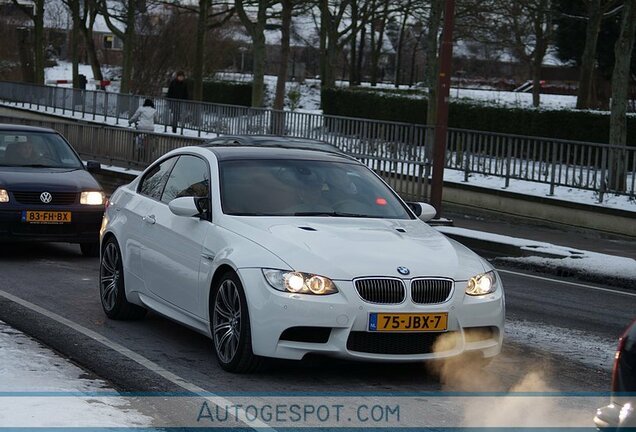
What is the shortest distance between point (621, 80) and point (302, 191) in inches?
664

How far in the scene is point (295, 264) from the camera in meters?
7.55

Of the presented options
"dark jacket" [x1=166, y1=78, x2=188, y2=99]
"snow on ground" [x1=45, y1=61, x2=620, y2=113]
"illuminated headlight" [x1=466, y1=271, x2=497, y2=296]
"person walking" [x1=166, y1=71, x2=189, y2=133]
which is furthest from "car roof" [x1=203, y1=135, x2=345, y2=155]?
"snow on ground" [x1=45, y1=61, x2=620, y2=113]

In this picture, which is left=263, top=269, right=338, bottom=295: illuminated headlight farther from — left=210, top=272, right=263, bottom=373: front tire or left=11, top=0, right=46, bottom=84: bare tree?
left=11, top=0, right=46, bottom=84: bare tree

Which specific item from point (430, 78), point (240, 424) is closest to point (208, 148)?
point (240, 424)

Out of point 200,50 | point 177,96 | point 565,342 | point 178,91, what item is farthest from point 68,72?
point 565,342

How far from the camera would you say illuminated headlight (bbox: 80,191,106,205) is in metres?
14.5

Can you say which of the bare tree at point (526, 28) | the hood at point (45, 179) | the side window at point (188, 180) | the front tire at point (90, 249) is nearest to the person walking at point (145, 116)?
the hood at point (45, 179)

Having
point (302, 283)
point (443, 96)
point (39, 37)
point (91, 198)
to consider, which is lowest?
point (91, 198)

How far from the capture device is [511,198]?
23.3 metres

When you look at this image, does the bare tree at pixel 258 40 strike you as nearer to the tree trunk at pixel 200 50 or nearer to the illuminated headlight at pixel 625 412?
the tree trunk at pixel 200 50

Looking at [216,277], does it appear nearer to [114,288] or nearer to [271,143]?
[114,288]

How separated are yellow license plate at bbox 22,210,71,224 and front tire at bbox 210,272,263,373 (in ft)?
21.1

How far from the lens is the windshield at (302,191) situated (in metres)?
8.72

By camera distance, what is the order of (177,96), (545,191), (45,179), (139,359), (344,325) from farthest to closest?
(177,96)
(545,191)
(45,179)
(139,359)
(344,325)
